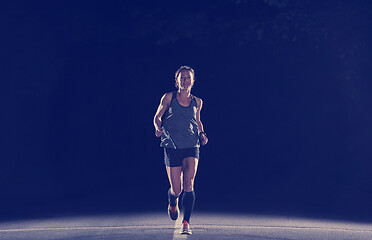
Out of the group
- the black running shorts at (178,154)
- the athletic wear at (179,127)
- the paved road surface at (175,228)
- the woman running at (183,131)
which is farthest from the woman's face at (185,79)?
the paved road surface at (175,228)

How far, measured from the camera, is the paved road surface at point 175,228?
7766mm

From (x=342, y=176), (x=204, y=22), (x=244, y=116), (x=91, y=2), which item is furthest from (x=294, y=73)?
(x=91, y=2)

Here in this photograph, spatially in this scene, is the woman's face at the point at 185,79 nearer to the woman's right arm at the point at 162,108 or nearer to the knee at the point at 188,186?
the woman's right arm at the point at 162,108

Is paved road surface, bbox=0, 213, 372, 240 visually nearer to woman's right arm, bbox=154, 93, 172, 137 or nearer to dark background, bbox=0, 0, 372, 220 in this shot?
dark background, bbox=0, 0, 372, 220

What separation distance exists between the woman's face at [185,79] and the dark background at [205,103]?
3596 millimetres

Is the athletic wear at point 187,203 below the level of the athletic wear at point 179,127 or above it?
below

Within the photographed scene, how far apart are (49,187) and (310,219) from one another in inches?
277

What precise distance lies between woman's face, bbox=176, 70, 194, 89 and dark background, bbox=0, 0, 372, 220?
3.60 meters

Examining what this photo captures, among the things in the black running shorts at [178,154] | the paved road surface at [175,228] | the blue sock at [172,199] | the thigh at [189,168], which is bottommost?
the paved road surface at [175,228]

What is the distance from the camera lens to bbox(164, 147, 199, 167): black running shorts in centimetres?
752

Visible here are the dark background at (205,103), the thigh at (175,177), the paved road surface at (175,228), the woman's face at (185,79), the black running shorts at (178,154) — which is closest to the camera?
the woman's face at (185,79)

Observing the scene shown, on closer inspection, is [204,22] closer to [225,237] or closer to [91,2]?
[91,2]

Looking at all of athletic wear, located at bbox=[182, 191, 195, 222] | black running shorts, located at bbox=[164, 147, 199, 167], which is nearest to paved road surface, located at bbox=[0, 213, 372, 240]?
athletic wear, located at bbox=[182, 191, 195, 222]

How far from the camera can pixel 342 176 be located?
725 inches
